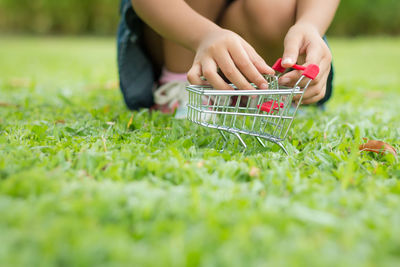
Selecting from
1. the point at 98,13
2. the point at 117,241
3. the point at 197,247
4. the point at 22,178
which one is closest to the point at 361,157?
the point at 197,247

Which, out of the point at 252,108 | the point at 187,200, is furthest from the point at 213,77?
the point at 187,200

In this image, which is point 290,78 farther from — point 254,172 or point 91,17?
Answer: point 91,17

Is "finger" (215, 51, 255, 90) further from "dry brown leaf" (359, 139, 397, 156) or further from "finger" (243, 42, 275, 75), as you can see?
"dry brown leaf" (359, 139, 397, 156)

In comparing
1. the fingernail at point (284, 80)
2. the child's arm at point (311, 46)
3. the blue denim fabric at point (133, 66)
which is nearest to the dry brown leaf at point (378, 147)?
the child's arm at point (311, 46)

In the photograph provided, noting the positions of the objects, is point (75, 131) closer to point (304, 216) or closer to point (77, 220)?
point (77, 220)

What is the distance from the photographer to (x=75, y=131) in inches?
56.1

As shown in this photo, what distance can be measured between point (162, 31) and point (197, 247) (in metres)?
1.06

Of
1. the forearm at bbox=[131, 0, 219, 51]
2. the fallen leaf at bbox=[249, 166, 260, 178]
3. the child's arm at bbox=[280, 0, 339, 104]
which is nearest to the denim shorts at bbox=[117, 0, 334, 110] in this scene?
the forearm at bbox=[131, 0, 219, 51]

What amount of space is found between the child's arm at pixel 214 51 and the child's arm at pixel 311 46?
9cm

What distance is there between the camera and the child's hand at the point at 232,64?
1.15 meters

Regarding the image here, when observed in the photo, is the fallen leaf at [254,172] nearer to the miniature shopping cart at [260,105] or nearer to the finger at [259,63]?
the miniature shopping cart at [260,105]

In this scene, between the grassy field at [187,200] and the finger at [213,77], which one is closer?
the grassy field at [187,200]

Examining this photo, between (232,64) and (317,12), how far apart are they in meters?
0.51

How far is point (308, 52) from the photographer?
122 centimetres
